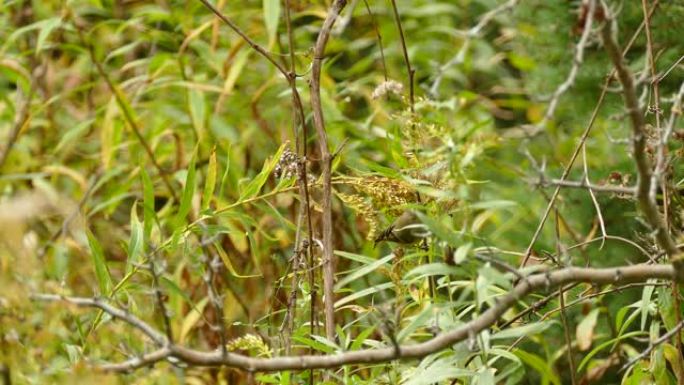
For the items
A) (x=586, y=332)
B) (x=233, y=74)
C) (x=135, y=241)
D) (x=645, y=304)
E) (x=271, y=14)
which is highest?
(x=271, y=14)

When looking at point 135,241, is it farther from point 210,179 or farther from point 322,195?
point 322,195

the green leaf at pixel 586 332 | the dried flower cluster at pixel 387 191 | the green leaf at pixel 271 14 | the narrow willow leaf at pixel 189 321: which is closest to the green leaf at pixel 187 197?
the dried flower cluster at pixel 387 191

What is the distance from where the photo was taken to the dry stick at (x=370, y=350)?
95cm

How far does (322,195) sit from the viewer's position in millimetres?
1488

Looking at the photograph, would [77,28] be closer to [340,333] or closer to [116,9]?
[116,9]

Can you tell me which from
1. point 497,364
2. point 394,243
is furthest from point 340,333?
point 497,364

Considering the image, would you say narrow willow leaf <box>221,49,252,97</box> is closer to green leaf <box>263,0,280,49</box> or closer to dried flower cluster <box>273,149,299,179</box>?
green leaf <box>263,0,280,49</box>

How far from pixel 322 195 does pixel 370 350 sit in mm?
494

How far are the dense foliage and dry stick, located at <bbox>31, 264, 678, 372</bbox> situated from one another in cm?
3

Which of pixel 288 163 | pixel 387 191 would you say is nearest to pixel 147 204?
pixel 288 163

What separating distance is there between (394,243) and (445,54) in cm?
200

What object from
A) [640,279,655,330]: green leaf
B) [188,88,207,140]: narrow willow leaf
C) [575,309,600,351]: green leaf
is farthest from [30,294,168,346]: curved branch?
[188,88,207,140]: narrow willow leaf

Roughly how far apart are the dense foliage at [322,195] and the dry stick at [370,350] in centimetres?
3

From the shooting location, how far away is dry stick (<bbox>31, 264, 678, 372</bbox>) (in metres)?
0.95
